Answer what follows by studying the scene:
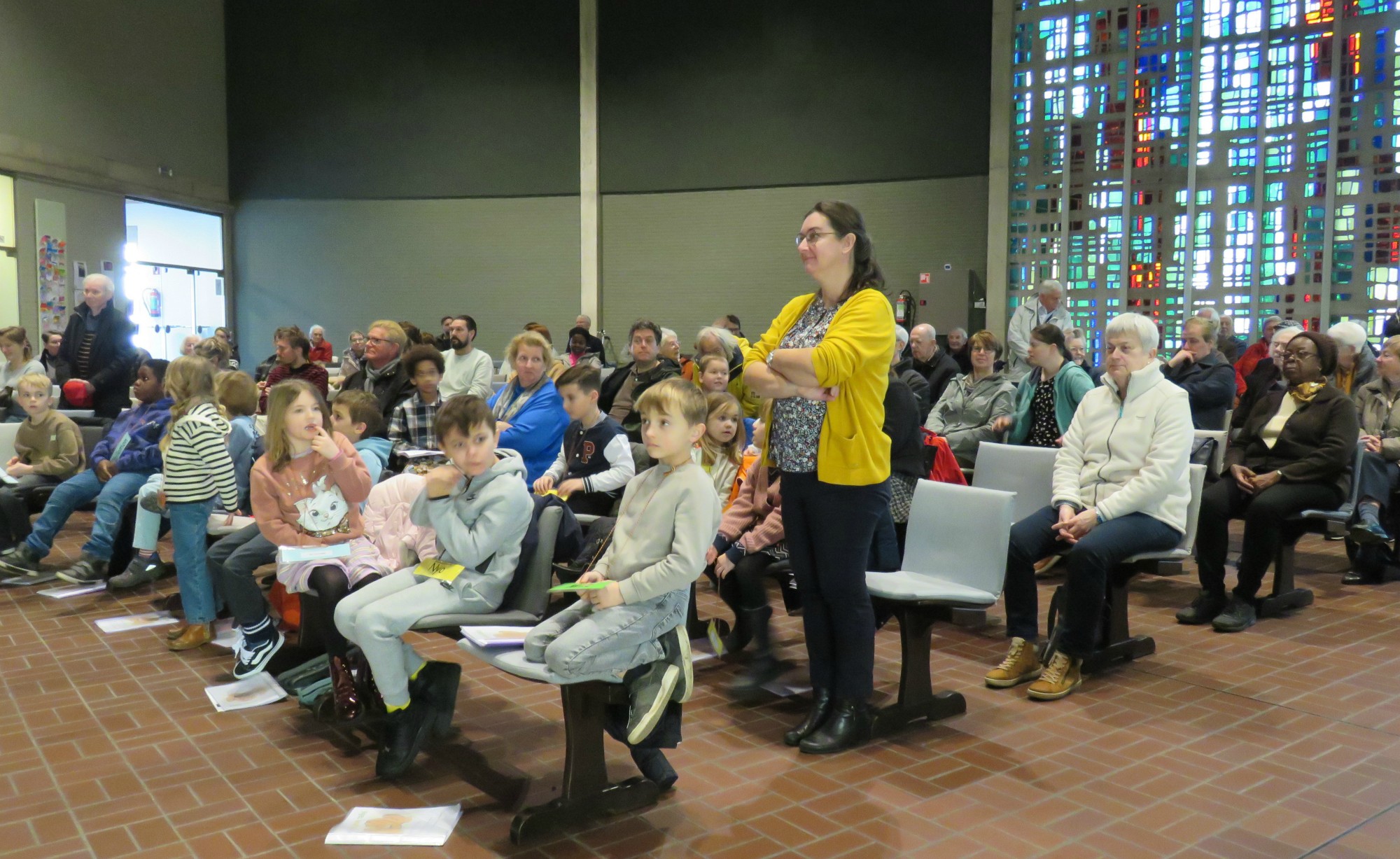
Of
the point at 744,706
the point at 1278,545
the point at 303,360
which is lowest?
the point at 744,706

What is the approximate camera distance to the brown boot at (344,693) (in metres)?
3.46

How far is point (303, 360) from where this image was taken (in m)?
6.86

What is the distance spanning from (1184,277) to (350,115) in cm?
1177

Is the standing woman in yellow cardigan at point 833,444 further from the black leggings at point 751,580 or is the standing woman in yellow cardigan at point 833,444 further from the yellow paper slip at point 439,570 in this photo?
the yellow paper slip at point 439,570

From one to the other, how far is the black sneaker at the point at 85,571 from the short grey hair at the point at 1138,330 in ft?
17.2

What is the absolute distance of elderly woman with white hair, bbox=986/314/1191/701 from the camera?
4082 millimetres

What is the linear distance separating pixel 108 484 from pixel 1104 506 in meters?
5.08

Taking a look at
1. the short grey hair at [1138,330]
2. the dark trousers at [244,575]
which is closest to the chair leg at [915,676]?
the short grey hair at [1138,330]

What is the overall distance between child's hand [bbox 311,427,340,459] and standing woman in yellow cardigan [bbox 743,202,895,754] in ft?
4.95

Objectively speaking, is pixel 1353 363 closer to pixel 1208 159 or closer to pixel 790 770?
pixel 790 770

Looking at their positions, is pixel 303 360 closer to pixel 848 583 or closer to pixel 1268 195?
pixel 848 583

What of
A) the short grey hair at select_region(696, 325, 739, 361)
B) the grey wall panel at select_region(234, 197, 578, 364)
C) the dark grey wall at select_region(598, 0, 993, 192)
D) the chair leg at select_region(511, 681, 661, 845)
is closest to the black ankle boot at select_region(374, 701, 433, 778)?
the chair leg at select_region(511, 681, 661, 845)

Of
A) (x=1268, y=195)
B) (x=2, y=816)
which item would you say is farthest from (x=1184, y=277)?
(x=2, y=816)

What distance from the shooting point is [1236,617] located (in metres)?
4.96
